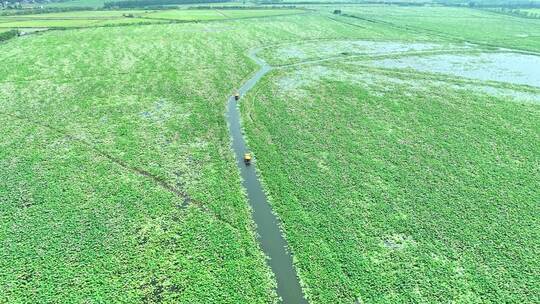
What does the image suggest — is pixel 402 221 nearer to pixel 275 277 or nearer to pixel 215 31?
pixel 275 277

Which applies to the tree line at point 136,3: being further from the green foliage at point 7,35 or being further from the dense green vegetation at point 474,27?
the dense green vegetation at point 474,27

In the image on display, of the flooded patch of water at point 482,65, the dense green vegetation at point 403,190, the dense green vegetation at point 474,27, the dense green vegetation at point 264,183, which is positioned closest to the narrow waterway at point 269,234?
the dense green vegetation at point 264,183

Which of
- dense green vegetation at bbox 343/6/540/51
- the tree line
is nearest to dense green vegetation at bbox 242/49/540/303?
dense green vegetation at bbox 343/6/540/51

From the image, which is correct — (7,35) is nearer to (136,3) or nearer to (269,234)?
(269,234)

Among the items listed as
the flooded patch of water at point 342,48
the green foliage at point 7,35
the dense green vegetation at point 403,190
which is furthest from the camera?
the green foliage at point 7,35

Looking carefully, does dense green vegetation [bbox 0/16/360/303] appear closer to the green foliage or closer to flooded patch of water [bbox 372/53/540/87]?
the green foliage
